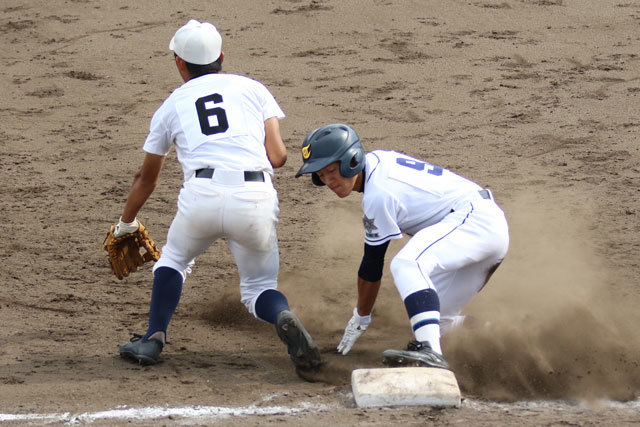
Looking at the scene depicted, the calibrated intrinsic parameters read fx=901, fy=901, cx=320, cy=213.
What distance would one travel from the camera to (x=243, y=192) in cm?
423

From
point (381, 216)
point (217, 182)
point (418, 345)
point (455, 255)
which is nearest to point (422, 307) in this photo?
point (418, 345)

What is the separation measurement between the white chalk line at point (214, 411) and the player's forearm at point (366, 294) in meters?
0.72

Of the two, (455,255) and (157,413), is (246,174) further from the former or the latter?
(157,413)

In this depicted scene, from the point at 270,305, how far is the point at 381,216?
0.75 meters

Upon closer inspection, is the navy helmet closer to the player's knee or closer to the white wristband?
the player's knee

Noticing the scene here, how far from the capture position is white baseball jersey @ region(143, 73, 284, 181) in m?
4.30

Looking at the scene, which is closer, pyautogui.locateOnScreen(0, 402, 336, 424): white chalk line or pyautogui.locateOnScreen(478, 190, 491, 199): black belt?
pyautogui.locateOnScreen(0, 402, 336, 424): white chalk line

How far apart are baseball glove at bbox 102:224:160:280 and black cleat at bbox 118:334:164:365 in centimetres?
57

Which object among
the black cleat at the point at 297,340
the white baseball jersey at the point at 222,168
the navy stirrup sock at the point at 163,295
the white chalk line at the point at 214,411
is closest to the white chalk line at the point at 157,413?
the white chalk line at the point at 214,411

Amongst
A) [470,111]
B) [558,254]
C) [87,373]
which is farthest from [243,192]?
[470,111]

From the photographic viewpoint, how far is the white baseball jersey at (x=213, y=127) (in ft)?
14.1

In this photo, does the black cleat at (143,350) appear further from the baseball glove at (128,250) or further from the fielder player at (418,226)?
the fielder player at (418,226)

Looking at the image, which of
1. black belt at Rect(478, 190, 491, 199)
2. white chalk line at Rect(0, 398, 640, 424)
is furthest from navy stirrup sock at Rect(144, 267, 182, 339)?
black belt at Rect(478, 190, 491, 199)

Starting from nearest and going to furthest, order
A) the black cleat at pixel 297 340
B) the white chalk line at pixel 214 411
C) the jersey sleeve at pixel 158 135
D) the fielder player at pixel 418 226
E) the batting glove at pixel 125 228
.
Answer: the white chalk line at pixel 214 411, the fielder player at pixel 418 226, the black cleat at pixel 297 340, the jersey sleeve at pixel 158 135, the batting glove at pixel 125 228
